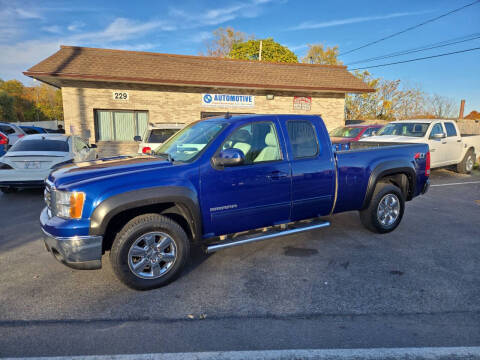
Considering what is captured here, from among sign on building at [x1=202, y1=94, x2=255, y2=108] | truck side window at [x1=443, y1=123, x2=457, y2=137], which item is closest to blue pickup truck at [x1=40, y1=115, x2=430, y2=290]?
truck side window at [x1=443, y1=123, x2=457, y2=137]

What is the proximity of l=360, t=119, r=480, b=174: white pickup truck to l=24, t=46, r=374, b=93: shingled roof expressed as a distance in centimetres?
597

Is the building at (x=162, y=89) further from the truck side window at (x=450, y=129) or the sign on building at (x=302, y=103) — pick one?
the truck side window at (x=450, y=129)

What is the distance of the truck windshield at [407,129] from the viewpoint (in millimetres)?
10438

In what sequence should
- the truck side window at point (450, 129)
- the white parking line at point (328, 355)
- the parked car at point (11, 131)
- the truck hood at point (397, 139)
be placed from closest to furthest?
the white parking line at point (328, 355) → the truck hood at point (397, 139) → the truck side window at point (450, 129) → the parked car at point (11, 131)

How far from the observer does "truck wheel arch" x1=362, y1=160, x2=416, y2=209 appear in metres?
5.01

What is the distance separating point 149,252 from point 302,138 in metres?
2.46

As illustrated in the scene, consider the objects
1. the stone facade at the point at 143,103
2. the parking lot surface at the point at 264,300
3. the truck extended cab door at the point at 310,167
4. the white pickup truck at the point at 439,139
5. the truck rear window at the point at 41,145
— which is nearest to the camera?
the parking lot surface at the point at 264,300

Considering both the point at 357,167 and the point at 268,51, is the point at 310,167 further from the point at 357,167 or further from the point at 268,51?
the point at 268,51

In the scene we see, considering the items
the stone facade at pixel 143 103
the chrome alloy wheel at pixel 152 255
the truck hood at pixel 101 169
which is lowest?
the chrome alloy wheel at pixel 152 255

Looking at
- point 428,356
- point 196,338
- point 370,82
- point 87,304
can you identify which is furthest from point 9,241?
point 370,82

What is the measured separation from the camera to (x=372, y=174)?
497 cm

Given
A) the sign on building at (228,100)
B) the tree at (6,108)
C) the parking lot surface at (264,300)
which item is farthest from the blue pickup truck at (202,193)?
the tree at (6,108)

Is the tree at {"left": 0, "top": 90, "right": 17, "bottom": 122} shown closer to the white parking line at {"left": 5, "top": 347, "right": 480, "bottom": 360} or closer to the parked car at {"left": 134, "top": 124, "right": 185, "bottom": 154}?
the parked car at {"left": 134, "top": 124, "right": 185, "bottom": 154}

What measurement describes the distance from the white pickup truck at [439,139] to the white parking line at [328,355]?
318 inches
